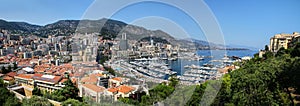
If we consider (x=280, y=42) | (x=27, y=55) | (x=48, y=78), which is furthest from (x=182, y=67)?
(x=27, y=55)

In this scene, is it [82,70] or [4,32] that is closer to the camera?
[82,70]

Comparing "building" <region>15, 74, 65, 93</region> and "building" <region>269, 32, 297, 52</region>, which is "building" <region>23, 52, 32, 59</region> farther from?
"building" <region>269, 32, 297, 52</region>

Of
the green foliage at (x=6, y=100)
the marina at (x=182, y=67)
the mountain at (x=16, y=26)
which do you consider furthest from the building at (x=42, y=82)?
the mountain at (x=16, y=26)

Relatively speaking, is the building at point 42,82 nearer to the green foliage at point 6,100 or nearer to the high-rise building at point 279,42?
the green foliage at point 6,100

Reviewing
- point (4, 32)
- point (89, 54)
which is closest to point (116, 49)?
point (89, 54)

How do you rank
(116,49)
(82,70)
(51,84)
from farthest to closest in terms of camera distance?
(51,84) < (116,49) < (82,70)

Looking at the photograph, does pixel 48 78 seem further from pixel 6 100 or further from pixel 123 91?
pixel 123 91

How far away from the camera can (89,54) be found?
5.51ft

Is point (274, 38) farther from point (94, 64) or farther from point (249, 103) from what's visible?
point (94, 64)

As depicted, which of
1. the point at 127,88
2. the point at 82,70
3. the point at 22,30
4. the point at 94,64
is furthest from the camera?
the point at 22,30

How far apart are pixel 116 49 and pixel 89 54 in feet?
0.78

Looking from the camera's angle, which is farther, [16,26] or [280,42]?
[16,26]

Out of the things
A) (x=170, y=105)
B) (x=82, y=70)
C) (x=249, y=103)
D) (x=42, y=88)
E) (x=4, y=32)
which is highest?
(x=4, y=32)

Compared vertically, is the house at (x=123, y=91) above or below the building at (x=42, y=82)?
above
